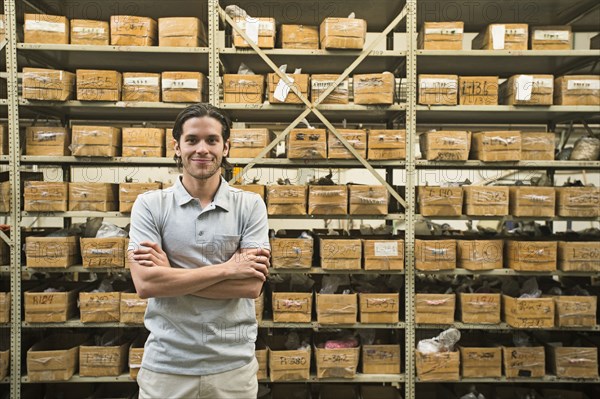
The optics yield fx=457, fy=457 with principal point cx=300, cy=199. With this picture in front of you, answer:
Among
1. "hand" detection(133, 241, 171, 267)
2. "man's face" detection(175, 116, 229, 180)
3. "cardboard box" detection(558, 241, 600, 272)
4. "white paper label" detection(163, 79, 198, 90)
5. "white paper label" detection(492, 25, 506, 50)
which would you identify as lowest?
"cardboard box" detection(558, 241, 600, 272)

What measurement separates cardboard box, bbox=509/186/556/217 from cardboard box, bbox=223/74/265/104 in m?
1.97

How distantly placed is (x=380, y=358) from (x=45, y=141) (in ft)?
9.15

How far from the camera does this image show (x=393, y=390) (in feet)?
11.3

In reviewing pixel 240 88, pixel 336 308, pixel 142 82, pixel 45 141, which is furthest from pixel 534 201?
pixel 45 141

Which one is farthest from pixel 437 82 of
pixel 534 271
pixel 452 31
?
pixel 534 271

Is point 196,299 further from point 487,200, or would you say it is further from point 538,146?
point 538,146

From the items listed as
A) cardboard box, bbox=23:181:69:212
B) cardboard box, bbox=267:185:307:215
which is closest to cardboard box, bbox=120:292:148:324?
cardboard box, bbox=23:181:69:212

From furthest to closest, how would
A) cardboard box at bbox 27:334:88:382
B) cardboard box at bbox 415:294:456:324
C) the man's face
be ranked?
cardboard box at bbox 415:294:456:324 < cardboard box at bbox 27:334:88:382 < the man's face

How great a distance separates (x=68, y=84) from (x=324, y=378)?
2.70 metres

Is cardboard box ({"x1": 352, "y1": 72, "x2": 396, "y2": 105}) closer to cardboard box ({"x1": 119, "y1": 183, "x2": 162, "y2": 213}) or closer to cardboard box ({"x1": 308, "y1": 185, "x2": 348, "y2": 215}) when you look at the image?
cardboard box ({"x1": 308, "y1": 185, "x2": 348, "y2": 215})

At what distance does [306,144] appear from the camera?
3156mm

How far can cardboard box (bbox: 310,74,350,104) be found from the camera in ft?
10.4

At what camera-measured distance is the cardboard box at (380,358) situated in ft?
10.6

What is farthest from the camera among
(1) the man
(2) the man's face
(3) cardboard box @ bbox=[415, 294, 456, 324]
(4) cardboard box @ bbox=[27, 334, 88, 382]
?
(3) cardboard box @ bbox=[415, 294, 456, 324]
